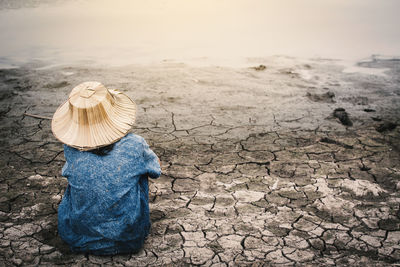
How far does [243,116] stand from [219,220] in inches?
84.2

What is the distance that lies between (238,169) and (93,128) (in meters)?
1.72

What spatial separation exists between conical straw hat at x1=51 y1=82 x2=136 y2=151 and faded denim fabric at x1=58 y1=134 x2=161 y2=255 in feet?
0.28

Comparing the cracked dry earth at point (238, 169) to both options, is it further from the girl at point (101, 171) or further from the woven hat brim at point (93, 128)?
the woven hat brim at point (93, 128)

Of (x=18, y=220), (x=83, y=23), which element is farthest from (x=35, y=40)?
(x=18, y=220)

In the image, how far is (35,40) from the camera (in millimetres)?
8648

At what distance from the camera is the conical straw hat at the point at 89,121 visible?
200 cm

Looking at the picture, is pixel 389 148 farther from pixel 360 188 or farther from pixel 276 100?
pixel 276 100

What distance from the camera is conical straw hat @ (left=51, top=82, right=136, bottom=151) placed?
200cm

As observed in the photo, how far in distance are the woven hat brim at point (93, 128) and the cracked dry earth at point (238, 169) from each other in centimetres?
81

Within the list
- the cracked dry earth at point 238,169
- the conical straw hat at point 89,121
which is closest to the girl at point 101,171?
the conical straw hat at point 89,121

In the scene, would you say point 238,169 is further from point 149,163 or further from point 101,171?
point 101,171

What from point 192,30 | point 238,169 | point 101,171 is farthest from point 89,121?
point 192,30

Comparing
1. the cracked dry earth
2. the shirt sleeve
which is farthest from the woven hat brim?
the cracked dry earth

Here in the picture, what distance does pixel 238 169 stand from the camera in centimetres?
337
